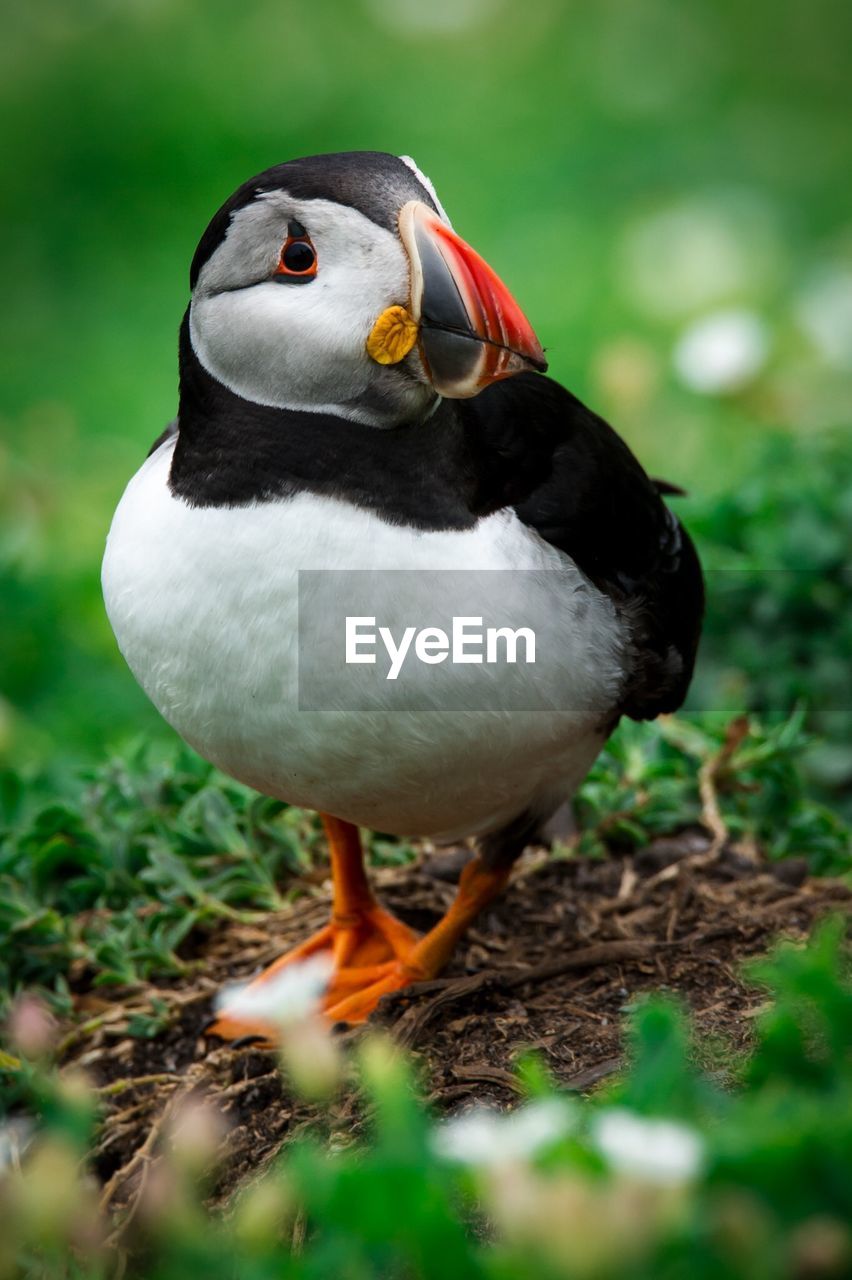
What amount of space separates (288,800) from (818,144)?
6575 mm

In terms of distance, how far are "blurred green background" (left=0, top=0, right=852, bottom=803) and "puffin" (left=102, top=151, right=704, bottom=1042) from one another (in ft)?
5.04

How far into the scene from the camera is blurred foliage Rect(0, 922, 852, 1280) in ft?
4.61

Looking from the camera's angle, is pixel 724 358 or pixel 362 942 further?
pixel 724 358

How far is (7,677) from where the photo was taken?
16.4 feet

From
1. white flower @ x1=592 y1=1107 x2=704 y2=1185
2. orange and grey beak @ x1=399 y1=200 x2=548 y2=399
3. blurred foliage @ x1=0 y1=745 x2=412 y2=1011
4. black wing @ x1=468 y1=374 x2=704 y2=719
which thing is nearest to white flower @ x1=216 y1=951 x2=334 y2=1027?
blurred foliage @ x1=0 y1=745 x2=412 y2=1011

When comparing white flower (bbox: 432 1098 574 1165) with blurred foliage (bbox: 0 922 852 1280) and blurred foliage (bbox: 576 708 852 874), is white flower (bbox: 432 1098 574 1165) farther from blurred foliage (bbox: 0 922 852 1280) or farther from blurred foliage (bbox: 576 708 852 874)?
blurred foliage (bbox: 576 708 852 874)

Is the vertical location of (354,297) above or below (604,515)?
above

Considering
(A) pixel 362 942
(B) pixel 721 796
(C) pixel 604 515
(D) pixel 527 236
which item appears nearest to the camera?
(C) pixel 604 515

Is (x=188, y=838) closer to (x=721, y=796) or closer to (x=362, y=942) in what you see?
(x=362, y=942)

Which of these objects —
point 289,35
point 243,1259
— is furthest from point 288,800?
point 289,35

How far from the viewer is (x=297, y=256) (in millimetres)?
2312

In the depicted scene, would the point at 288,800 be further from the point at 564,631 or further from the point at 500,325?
the point at 500,325

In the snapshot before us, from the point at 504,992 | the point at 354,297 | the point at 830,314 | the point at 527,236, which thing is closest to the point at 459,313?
the point at 354,297

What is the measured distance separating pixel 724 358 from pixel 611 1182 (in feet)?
13.7
